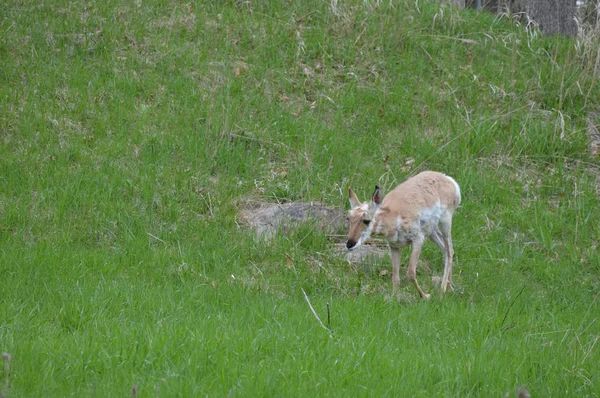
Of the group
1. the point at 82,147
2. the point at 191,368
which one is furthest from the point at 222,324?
the point at 82,147

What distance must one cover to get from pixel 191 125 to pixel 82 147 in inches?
73.9

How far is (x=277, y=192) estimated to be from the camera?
12508 millimetres

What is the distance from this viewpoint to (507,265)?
1126cm

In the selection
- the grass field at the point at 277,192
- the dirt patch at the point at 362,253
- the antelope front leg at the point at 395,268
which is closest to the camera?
the grass field at the point at 277,192

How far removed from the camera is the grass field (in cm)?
707

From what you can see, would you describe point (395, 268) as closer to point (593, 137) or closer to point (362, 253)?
point (362, 253)

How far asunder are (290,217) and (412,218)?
2164 mm

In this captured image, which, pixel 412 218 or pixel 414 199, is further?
pixel 414 199

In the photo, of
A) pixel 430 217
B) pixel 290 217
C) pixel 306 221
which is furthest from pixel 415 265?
pixel 290 217

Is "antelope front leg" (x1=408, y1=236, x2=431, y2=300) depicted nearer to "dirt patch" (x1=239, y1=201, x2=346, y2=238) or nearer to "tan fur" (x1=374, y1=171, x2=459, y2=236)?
"tan fur" (x1=374, y1=171, x2=459, y2=236)

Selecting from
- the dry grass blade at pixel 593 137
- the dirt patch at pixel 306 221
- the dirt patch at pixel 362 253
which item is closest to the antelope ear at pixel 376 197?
the dirt patch at pixel 362 253

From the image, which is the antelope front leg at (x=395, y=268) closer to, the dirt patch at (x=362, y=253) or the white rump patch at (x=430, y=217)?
the white rump patch at (x=430, y=217)

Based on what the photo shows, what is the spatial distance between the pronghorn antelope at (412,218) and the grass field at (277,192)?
20.9 inches

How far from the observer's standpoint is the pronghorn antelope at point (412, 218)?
9758 millimetres
